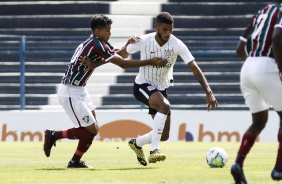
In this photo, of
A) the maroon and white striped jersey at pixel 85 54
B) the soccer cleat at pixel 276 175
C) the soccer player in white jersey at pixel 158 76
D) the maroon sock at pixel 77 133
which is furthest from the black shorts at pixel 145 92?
the soccer cleat at pixel 276 175

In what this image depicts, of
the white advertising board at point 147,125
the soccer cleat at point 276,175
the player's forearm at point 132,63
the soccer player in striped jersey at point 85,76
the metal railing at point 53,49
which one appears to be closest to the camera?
the soccer cleat at point 276,175

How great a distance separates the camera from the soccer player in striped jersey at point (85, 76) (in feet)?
39.4

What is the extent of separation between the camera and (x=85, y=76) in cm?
1240

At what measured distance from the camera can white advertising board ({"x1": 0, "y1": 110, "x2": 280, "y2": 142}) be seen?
22516mm

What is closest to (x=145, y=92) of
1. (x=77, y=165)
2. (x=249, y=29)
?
(x=77, y=165)

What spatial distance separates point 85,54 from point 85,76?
1.34 ft

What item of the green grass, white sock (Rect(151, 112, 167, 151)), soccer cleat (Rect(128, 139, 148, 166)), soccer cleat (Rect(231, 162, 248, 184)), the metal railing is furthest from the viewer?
the metal railing

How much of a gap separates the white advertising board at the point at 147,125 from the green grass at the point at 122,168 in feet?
15.2

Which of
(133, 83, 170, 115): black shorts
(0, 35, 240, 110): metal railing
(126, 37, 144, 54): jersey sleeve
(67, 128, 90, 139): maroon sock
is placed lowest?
(0, 35, 240, 110): metal railing

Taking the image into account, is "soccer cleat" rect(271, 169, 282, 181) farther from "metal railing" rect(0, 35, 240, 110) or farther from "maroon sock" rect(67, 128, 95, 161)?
"metal railing" rect(0, 35, 240, 110)

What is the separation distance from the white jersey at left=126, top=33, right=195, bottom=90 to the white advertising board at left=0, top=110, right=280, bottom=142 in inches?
370

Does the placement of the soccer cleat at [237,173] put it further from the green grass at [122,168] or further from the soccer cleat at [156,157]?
the soccer cleat at [156,157]

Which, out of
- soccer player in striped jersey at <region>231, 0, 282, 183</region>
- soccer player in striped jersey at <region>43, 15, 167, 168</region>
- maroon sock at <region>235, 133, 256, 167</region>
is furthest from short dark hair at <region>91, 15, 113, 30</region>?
maroon sock at <region>235, 133, 256, 167</region>

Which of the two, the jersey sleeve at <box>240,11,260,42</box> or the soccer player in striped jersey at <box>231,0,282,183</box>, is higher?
the jersey sleeve at <box>240,11,260,42</box>
